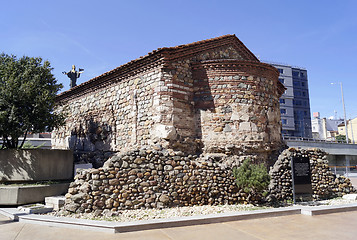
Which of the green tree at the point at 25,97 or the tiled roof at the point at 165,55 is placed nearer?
the green tree at the point at 25,97

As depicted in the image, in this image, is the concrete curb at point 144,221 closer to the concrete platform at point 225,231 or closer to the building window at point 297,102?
the concrete platform at point 225,231

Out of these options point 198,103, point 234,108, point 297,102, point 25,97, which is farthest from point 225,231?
point 297,102

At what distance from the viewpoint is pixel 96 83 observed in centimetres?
1435

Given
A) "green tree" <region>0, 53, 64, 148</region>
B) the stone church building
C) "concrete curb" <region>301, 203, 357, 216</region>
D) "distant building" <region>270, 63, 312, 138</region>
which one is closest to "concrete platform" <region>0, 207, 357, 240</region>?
"concrete curb" <region>301, 203, 357, 216</region>

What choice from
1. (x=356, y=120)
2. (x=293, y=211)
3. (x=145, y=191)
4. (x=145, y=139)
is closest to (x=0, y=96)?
(x=145, y=139)

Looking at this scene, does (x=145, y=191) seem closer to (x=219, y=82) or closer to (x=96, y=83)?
(x=219, y=82)

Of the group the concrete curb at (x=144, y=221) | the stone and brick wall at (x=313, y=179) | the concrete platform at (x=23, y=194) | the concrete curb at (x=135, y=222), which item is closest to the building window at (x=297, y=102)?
the stone and brick wall at (x=313, y=179)

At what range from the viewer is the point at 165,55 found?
1078 centimetres

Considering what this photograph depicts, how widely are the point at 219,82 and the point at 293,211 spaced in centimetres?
555

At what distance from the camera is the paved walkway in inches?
238

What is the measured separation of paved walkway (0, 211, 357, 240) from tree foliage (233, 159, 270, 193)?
1540 millimetres

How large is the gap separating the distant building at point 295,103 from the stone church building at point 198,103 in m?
54.1

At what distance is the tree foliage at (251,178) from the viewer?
9.14 metres

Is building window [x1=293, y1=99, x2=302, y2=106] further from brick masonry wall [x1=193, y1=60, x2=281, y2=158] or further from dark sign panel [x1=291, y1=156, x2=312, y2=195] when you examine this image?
dark sign panel [x1=291, y1=156, x2=312, y2=195]
